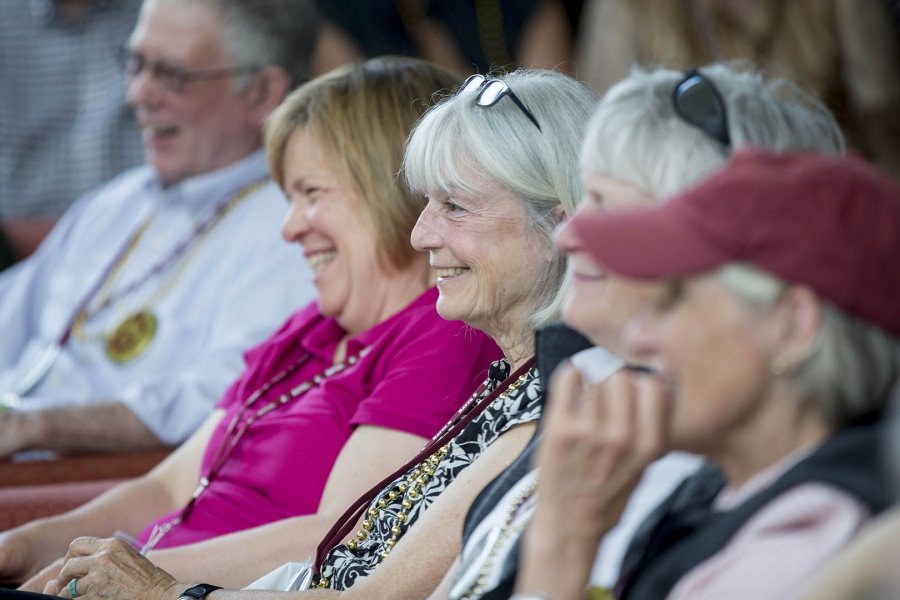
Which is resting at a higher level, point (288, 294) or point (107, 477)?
point (288, 294)

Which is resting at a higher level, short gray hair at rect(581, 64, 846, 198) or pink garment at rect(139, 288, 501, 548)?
short gray hair at rect(581, 64, 846, 198)

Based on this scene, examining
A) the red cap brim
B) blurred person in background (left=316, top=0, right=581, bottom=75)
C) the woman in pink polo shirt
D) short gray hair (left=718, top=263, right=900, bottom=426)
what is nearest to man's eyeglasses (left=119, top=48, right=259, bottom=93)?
blurred person in background (left=316, top=0, right=581, bottom=75)

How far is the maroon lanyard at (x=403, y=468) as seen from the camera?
182cm

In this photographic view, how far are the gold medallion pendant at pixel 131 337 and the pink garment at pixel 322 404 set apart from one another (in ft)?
2.43

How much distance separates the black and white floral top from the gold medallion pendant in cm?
137

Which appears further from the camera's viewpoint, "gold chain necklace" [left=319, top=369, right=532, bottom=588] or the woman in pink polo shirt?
the woman in pink polo shirt

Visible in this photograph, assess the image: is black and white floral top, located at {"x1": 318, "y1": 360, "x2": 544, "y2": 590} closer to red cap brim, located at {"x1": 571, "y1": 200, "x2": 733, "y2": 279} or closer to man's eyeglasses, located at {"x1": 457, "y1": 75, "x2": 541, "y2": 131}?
man's eyeglasses, located at {"x1": 457, "y1": 75, "x2": 541, "y2": 131}

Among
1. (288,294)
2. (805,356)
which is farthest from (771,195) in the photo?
(288,294)

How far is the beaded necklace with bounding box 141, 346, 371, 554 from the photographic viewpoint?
7.61 feet

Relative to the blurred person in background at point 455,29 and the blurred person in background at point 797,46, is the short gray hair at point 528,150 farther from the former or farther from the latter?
the blurred person in background at point 455,29

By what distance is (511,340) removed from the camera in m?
1.89

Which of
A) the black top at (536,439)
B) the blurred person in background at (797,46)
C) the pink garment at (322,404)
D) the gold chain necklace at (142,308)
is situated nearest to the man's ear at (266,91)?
the gold chain necklace at (142,308)

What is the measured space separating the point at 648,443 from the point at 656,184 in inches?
10.3

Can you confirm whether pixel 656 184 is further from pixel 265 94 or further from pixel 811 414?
pixel 265 94
